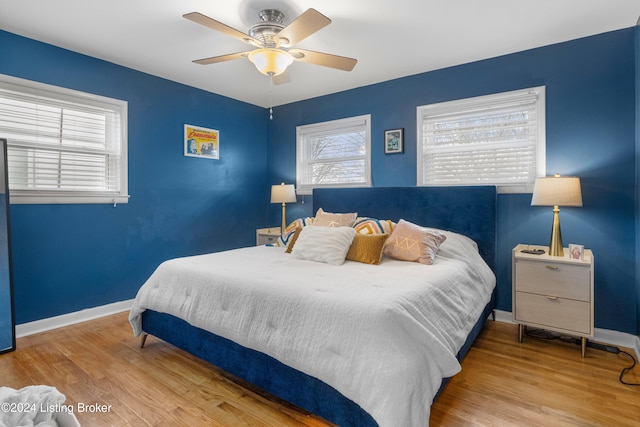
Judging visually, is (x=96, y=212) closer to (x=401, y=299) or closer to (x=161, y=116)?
(x=161, y=116)

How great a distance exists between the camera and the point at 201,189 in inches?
167

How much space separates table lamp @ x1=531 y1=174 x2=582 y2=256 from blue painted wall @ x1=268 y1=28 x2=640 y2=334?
0.34 m

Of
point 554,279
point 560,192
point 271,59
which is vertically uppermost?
point 271,59

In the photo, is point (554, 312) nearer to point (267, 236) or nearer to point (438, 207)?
point (438, 207)

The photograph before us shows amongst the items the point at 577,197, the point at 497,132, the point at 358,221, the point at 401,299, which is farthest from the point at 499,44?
the point at 401,299

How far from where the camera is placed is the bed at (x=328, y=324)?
1482 mm

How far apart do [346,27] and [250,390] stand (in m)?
2.69

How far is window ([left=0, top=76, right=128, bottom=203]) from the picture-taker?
112 inches

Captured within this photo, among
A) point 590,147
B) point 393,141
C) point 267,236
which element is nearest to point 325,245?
point 393,141

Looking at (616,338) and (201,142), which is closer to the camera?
(616,338)

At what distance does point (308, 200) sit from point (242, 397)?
293 centimetres

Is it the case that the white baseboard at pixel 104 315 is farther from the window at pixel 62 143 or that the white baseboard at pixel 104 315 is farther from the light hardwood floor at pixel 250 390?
the window at pixel 62 143

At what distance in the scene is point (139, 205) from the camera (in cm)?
365

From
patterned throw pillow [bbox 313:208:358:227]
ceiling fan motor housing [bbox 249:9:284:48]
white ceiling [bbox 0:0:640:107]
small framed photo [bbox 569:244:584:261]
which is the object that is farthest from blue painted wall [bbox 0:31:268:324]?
small framed photo [bbox 569:244:584:261]
